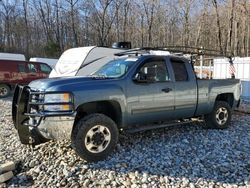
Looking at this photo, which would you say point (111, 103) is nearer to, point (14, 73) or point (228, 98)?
point (228, 98)

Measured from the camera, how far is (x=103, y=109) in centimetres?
567

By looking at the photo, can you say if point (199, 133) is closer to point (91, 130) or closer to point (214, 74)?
point (91, 130)

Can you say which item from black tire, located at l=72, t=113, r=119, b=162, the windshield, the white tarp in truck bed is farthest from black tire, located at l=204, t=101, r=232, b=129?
the white tarp in truck bed

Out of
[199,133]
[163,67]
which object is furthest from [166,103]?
[199,133]

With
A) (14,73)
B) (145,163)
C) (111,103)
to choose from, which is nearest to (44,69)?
(14,73)

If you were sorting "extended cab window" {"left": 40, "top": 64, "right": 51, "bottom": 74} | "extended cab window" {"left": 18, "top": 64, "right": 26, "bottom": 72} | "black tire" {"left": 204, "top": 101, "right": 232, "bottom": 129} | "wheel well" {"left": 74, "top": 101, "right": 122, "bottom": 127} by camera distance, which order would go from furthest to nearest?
"extended cab window" {"left": 40, "top": 64, "right": 51, "bottom": 74} < "extended cab window" {"left": 18, "top": 64, "right": 26, "bottom": 72} < "black tire" {"left": 204, "top": 101, "right": 232, "bottom": 129} < "wheel well" {"left": 74, "top": 101, "right": 122, "bottom": 127}

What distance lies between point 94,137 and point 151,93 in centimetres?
146

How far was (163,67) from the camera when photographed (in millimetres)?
6406

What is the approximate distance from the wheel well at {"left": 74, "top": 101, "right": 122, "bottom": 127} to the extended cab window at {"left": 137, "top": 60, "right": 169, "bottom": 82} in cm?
80

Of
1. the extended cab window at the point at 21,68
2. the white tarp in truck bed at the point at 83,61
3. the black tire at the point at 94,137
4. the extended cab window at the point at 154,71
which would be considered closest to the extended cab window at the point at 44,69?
the extended cab window at the point at 21,68

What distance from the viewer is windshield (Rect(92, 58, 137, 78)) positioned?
232 inches

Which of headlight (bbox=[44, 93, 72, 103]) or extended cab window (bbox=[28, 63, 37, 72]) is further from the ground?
extended cab window (bbox=[28, 63, 37, 72])

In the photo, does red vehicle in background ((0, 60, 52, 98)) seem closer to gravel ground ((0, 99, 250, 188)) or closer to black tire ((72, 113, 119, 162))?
gravel ground ((0, 99, 250, 188))

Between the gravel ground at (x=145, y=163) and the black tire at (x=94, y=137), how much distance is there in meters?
0.16
